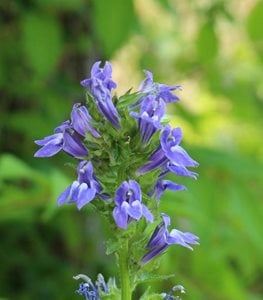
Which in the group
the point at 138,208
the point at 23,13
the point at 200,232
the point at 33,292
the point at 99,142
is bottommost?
the point at 138,208

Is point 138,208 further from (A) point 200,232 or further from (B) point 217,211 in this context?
(B) point 217,211

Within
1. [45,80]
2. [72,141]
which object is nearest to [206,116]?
[45,80]

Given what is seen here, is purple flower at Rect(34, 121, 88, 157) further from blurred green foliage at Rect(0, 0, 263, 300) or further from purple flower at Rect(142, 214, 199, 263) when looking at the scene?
blurred green foliage at Rect(0, 0, 263, 300)

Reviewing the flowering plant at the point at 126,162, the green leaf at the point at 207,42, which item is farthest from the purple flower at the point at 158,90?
the green leaf at the point at 207,42

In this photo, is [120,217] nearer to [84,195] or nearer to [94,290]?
[84,195]

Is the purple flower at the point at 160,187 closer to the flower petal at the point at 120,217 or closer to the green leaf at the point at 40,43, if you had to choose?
the flower petal at the point at 120,217

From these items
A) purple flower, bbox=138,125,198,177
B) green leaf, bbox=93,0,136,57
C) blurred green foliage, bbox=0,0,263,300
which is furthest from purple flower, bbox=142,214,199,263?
green leaf, bbox=93,0,136,57
